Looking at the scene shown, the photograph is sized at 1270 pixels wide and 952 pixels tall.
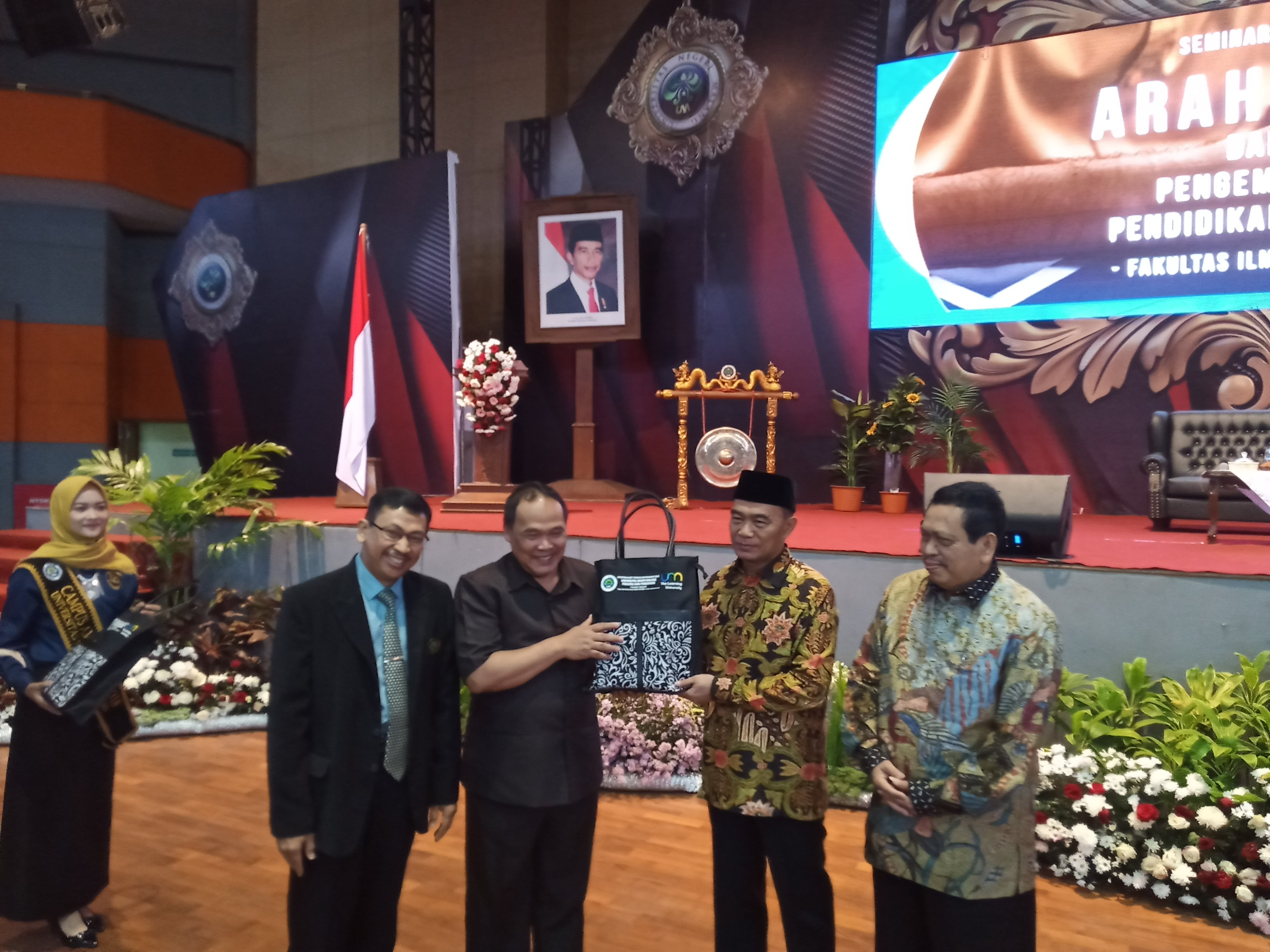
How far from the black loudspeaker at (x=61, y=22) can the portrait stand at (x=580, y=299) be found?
13.2 ft

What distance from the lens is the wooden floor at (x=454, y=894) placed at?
105 inches

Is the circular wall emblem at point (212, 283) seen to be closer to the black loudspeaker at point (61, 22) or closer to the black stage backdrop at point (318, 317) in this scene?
the black stage backdrop at point (318, 317)

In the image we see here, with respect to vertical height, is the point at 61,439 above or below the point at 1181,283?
below

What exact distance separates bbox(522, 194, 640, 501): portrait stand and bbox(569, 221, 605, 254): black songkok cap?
1cm

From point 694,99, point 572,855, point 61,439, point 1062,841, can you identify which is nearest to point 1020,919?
point 572,855

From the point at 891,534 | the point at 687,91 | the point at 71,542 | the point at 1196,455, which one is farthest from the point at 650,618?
the point at 687,91

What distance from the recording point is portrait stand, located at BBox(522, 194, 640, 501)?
757cm

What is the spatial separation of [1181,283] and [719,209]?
3.58m

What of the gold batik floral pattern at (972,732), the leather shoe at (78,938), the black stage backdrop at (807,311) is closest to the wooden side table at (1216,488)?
the black stage backdrop at (807,311)

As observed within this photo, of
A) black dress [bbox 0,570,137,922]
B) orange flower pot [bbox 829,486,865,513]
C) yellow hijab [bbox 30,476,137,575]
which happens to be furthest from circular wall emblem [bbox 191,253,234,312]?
black dress [bbox 0,570,137,922]

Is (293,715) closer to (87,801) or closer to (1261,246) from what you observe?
(87,801)

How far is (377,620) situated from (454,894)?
144cm

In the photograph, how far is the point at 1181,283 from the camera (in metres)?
6.19

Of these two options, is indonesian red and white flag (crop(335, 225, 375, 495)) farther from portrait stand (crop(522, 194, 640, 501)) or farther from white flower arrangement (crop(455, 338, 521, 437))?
portrait stand (crop(522, 194, 640, 501))
